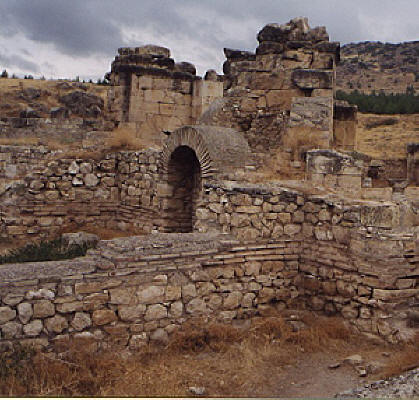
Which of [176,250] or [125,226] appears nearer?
[176,250]

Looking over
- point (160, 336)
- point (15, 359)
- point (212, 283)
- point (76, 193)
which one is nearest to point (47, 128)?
point (76, 193)

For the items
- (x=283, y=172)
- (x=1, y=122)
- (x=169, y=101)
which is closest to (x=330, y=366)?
(x=283, y=172)

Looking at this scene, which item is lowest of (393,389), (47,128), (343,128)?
(393,389)

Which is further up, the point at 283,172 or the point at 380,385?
the point at 283,172

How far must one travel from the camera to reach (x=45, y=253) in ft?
26.4

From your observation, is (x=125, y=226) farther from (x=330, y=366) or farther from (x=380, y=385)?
(x=380, y=385)

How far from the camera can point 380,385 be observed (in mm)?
3795

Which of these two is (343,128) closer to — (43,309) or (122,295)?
(122,295)

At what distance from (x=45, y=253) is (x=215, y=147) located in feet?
10.9

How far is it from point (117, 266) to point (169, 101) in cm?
995

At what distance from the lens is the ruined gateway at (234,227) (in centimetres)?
489

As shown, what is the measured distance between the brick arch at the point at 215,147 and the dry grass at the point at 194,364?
2787mm

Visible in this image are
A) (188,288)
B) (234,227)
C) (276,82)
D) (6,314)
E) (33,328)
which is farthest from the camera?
(276,82)

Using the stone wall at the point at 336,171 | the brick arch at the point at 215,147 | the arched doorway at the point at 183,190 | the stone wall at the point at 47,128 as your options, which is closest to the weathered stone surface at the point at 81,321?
the brick arch at the point at 215,147
